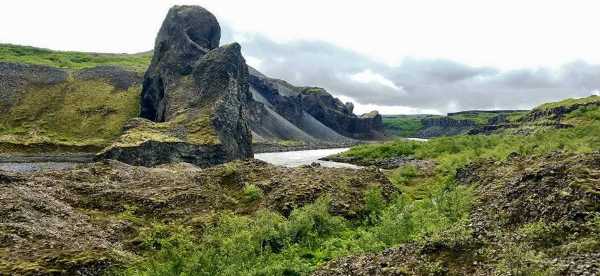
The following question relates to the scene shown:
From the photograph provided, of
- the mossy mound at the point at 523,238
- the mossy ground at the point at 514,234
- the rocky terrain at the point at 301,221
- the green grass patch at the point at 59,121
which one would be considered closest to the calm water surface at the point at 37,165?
the green grass patch at the point at 59,121

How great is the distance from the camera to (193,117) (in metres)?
157

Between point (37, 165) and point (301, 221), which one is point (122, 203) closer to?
point (301, 221)

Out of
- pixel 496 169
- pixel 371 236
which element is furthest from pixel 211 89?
pixel 371 236

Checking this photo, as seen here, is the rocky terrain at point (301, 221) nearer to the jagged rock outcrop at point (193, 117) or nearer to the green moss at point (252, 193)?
the green moss at point (252, 193)

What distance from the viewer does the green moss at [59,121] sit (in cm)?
16425

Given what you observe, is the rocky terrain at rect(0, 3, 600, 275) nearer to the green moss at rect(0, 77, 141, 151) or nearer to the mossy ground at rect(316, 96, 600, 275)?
the mossy ground at rect(316, 96, 600, 275)

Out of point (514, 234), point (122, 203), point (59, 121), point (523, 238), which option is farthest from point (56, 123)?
point (523, 238)

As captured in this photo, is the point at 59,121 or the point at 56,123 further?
the point at 59,121

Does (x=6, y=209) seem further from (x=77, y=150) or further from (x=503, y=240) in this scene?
(x=77, y=150)

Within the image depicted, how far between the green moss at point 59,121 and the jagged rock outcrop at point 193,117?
19270 mm

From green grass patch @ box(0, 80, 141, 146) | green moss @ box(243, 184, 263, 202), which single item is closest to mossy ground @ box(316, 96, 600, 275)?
green moss @ box(243, 184, 263, 202)

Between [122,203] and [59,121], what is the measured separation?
146967 millimetres

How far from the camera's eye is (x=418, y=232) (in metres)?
38.0

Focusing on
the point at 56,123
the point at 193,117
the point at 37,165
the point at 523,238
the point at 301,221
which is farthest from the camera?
the point at 56,123
